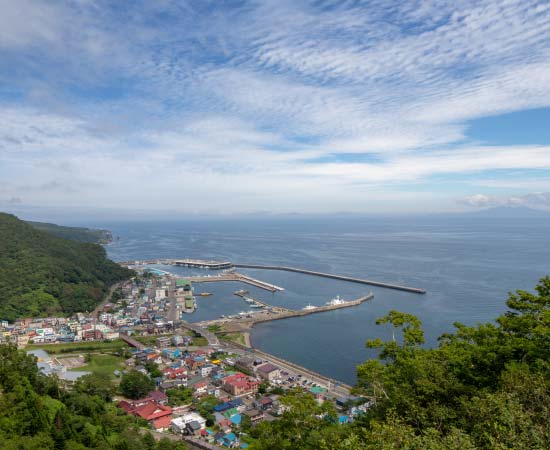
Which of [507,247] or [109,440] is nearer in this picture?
[109,440]

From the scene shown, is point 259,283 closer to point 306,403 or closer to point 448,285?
point 448,285

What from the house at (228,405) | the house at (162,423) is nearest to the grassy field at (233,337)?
the house at (228,405)

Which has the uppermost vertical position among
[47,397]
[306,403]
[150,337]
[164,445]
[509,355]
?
[509,355]

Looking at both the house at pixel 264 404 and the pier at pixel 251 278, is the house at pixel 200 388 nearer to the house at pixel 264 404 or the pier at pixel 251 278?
the house at pixel 264 404

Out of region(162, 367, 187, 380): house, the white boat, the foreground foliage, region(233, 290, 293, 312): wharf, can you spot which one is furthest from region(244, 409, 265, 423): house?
the white boat

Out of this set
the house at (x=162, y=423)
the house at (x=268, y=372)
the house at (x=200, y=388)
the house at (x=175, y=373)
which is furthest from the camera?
the house at (x=175, y=373)

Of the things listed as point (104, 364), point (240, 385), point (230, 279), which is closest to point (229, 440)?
point (240, 385)

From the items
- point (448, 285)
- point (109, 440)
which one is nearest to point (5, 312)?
point (109, 440)
